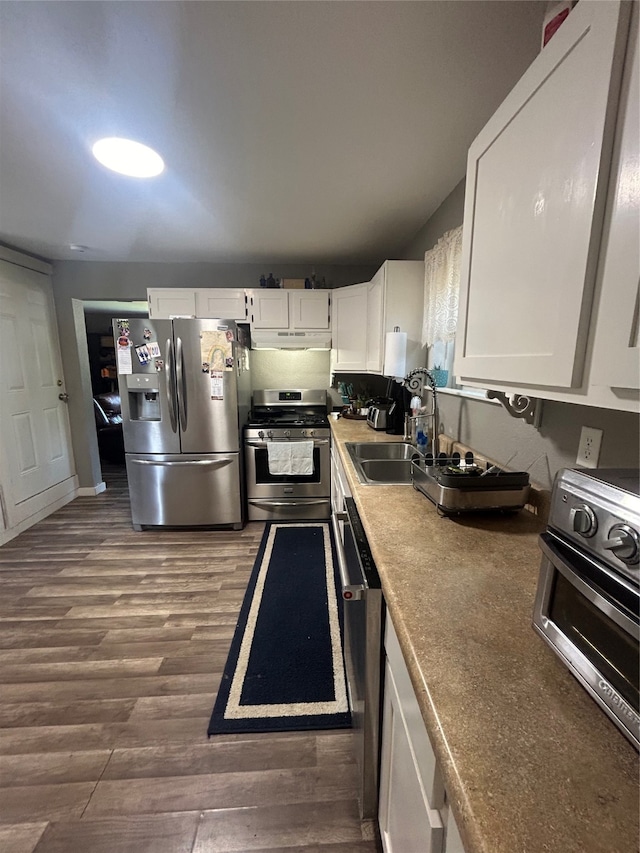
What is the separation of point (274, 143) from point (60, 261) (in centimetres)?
299

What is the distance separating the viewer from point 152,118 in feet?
4.41

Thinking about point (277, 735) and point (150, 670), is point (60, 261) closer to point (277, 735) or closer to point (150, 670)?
point (150, 670)

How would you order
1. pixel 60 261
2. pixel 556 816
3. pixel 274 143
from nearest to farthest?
pixel 556 816 < pixel 274 143 < pixel 60 261

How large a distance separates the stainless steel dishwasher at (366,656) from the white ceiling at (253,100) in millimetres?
1574

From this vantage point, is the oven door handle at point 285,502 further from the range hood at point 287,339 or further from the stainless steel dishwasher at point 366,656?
the stainless steel dishwasher at point 366,656

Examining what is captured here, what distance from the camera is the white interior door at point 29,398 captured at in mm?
2850

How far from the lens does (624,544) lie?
1.53 ft

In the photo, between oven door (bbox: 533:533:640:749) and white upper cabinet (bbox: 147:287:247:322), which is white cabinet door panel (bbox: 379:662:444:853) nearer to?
oven door (bbox: 533:533:640:749)

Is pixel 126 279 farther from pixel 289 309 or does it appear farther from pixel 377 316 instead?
pixel 377 316

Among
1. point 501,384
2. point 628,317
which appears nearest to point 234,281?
point 501,384

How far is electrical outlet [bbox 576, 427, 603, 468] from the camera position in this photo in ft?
3.10

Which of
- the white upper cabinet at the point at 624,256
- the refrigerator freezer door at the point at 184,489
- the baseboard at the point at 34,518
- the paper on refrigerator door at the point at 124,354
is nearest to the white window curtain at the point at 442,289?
the white upper cabinet at the point at 624,256

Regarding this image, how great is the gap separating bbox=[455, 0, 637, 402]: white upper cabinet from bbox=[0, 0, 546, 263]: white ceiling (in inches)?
18.0

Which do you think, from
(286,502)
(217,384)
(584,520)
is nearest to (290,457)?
(286,502)
